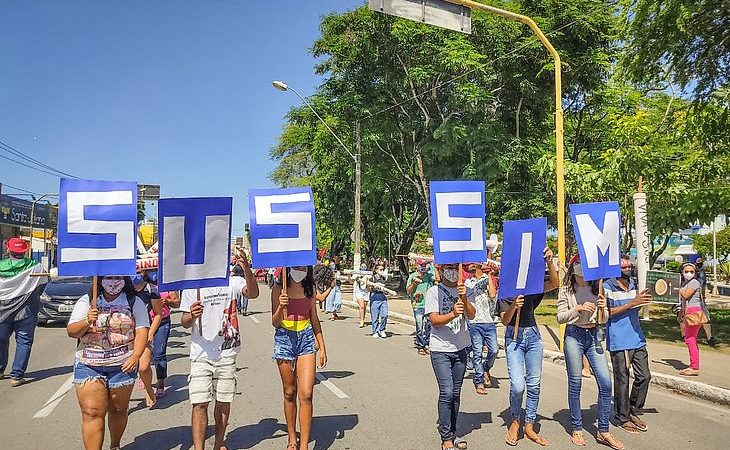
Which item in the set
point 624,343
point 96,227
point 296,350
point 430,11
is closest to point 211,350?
point 296,350

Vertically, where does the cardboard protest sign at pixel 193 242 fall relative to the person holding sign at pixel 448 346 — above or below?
above

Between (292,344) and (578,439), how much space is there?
3.01m

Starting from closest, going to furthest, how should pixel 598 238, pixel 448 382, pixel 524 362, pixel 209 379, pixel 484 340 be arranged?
pixel 209 379, pixel 448 382, pixel 598 238, pixel 524 362, pixel 484 340

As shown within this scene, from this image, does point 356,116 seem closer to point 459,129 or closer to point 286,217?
point 459,129

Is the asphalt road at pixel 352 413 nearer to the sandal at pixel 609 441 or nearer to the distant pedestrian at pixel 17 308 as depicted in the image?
the sandal at pixel 609 441

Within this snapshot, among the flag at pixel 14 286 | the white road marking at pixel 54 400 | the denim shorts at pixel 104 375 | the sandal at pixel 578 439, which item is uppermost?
the flag at pixel 14 286

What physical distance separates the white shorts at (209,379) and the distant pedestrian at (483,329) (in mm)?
4179

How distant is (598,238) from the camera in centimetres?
584

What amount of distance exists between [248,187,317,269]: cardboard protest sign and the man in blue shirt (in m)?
3.30

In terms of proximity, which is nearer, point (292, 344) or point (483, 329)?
point (292, 344)

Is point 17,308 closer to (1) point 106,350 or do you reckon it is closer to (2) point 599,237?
(1) point 106,350

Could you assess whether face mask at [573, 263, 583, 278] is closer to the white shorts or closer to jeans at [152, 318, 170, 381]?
the white shorts

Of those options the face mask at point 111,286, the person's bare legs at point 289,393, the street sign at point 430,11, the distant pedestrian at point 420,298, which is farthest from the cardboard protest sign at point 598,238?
the distant pedestrian at point 420,298

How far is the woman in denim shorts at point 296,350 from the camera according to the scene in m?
5.25
